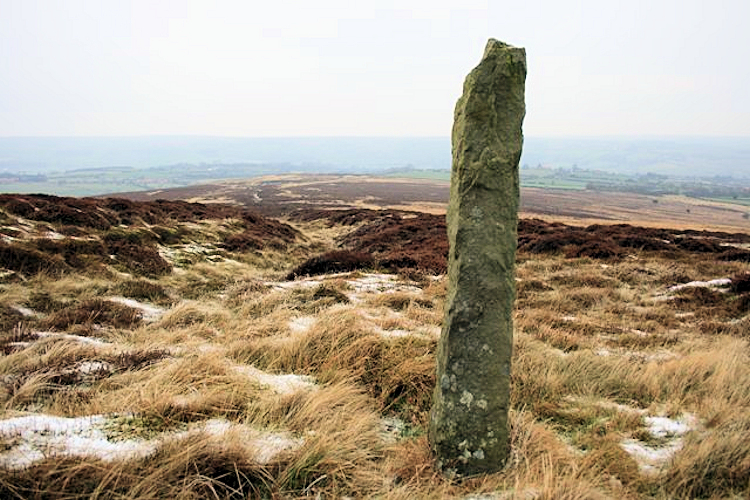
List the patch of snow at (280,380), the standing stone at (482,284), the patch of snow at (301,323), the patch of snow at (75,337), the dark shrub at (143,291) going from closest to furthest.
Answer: the standing stone at (482,284), the patch of snow at (280,380), the patch of snow at (75,337), the patch of snow at (301,323), the dark shrub at (143,291)

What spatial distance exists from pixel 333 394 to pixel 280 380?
0.88 meters

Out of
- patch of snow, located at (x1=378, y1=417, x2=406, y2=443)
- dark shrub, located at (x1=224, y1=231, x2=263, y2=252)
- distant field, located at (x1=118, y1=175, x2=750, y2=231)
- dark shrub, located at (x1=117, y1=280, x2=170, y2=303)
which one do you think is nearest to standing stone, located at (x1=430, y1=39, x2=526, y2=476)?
patch of snow, located at (x1=378, y1=417, x2=406, y2=443)

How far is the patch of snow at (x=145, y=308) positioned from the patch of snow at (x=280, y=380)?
4.29 m

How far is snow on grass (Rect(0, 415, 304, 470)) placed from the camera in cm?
281

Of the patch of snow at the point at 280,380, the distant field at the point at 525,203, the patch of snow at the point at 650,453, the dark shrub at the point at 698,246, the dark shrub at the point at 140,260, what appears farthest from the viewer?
the distant field at the point at 525,203

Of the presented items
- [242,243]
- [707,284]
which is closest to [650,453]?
[707,284]

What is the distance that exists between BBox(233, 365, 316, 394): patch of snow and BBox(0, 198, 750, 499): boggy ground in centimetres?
4

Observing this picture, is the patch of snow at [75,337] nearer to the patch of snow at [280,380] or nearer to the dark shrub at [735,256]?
the patch of snow at [280,380]

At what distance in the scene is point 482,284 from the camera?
3.46m

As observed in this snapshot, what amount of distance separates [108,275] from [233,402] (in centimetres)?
963

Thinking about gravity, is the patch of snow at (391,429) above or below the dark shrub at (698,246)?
below

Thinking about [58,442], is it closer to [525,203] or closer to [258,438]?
[258,438]

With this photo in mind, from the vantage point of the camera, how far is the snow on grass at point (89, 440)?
9.22 ft

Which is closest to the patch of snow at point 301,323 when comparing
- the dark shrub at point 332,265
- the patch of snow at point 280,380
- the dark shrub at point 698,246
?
the patch of snow at point 280,380
